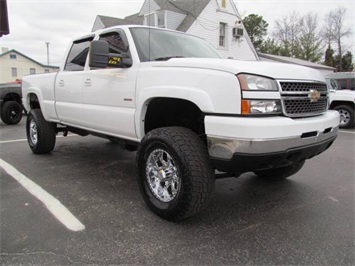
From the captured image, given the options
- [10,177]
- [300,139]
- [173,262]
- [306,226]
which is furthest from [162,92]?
[10,177]

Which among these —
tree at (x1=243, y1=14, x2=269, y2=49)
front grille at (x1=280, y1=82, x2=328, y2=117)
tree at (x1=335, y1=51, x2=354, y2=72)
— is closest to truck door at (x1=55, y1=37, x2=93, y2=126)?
front grille at (x1=280, y1=82, x2=328, y2=117)

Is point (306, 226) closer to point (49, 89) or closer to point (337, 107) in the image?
point (49, 89)

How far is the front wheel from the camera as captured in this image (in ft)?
9.08

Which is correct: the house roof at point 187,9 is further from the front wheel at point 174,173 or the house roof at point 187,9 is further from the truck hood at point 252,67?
the front wheel at point 174,173

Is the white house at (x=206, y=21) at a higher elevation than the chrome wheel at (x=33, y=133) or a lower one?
higher

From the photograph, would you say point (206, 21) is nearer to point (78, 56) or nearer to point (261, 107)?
point (78, 56)

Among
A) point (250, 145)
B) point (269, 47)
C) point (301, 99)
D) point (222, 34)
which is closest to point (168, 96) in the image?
point (250, 145)

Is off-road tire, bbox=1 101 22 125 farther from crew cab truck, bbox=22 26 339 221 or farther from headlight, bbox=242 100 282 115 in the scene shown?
headlight, bbox=242 100 282 115

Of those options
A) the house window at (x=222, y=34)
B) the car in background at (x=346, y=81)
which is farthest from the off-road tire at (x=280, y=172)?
the house window at (x=222, y=34)

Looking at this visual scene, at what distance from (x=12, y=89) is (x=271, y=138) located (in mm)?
10562

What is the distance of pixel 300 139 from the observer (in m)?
2.72

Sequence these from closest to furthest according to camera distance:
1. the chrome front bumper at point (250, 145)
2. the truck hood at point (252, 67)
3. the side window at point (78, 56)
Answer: the chrome front bumper at point (250, 145)
the truck hood at point (252, 67)
the side window at point (78, 56)

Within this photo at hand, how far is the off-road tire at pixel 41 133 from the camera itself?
222 inches

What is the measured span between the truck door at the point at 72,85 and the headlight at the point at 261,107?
8.56 feet
